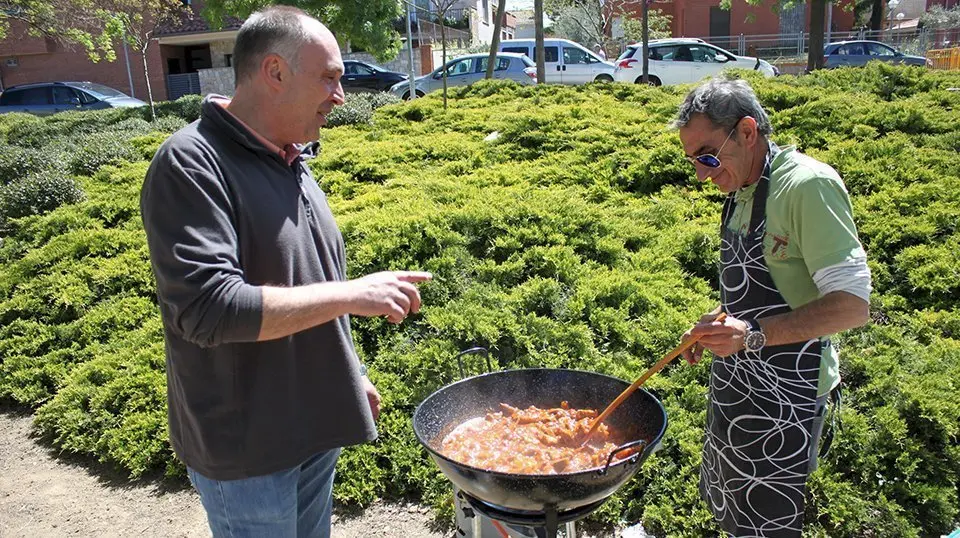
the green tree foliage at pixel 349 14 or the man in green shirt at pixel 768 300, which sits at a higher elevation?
the green tree foliage at pixel 349 14

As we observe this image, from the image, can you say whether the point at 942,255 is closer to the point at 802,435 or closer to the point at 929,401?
the point at 929,401

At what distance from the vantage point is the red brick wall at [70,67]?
3161 cm

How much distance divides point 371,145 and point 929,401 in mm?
6984

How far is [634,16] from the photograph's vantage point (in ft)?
142

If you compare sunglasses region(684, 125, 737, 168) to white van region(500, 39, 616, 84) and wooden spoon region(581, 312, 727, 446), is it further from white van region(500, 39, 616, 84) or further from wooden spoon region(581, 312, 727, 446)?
white van region(500, 39, 616, 84)

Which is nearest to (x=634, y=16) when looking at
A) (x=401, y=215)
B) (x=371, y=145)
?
(x=371, y=145)

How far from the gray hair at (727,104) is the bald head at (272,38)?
1164 mm

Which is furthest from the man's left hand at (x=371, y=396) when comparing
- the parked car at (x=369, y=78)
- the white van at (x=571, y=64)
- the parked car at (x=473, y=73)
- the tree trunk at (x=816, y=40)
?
the parked car at (x=369, y=78)

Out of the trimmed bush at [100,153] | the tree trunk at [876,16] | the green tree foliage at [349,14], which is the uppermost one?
the tree trunk at [876,16]

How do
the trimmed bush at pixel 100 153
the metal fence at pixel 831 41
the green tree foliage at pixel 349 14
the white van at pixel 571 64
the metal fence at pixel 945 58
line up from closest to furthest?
the trimmed bush at pixel 100 153
the green tree foliage at pixel 349 14
the white van at pixel 571 64
the metal fence at pixel 945 58
the metal fence at pixel 831 41

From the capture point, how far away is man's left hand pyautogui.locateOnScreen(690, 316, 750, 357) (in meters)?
2.01

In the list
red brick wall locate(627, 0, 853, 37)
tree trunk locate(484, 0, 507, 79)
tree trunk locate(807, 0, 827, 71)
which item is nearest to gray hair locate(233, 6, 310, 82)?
tree trunk locate(807, 0, 827, 71)

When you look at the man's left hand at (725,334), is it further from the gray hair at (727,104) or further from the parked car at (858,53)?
the parked car at (858,53)

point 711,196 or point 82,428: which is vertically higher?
point 711,196
